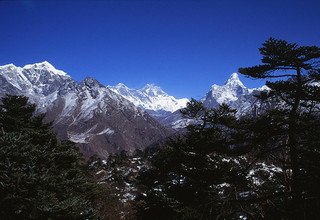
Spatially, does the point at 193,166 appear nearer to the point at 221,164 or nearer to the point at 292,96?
the point at 221,164

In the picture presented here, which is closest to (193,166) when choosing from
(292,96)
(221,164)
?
(221,164)

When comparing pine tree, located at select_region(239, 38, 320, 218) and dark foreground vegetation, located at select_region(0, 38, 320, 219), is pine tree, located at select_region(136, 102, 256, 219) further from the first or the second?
pine tree, located at select_region(239, 38, 320, 218)

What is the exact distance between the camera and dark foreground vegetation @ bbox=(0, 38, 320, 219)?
26.1 ft

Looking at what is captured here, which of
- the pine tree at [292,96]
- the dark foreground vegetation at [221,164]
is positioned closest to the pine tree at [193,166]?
the dark foreground vegetation at [221,164]

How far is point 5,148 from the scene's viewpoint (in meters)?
12.5

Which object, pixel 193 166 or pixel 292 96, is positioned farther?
pixel 193 166

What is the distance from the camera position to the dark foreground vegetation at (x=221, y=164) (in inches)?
313

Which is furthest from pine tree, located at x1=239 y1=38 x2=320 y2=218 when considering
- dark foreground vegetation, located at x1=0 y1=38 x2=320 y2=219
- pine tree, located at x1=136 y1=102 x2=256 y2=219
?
A: pine tree, located at x1=136 y1=102 x2=256 y2=219

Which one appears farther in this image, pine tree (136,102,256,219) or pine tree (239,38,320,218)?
pine tree (136,102,256,219)

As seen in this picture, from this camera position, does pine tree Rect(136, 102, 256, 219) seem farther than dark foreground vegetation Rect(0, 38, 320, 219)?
Yes

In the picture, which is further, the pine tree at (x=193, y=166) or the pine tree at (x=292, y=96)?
the pine tree at (x=193, y=166)

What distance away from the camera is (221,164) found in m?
17.5

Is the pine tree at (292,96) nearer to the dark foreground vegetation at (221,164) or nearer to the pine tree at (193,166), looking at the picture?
the dark foreground vegetation at (221,164)

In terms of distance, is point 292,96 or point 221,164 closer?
point 292,96
